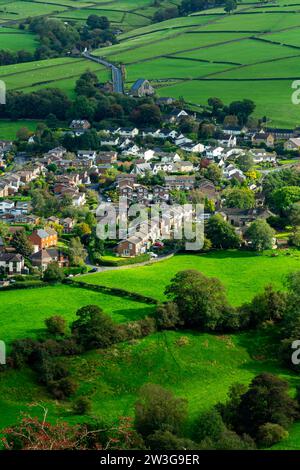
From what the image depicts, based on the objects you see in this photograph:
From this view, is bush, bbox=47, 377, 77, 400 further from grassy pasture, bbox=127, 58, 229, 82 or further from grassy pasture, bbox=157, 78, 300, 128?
grassy pasture, bbox=127, 58, 229, 82

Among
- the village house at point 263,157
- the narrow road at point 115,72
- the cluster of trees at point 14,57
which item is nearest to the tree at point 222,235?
the village house at point 263,157

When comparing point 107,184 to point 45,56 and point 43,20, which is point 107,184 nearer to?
point 45,56

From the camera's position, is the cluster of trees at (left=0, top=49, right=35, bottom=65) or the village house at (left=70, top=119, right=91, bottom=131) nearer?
the village house at (left=70, top=119, right=91, bottom=131)

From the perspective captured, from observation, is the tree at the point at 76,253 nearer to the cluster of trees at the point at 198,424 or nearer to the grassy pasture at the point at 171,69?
the cluster of trees at the point at 198,424

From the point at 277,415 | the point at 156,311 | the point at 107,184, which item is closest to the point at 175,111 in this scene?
the point at 107,184

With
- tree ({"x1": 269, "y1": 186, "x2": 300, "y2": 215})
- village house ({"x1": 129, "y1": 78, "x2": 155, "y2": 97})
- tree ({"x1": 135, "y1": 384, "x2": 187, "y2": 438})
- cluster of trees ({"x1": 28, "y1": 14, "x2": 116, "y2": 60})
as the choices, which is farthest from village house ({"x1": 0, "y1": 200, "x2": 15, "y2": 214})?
cluster of trees ({"x1": 28, "y1": 14, "x2": 116, "y2": 60})

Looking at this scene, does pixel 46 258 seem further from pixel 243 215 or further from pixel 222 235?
pixel 243 215
